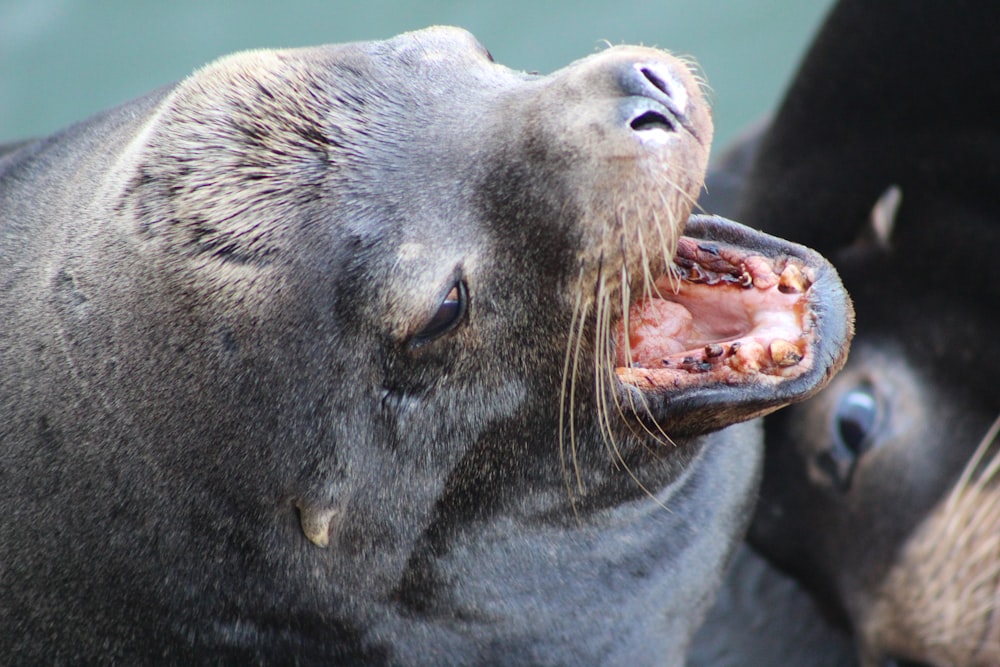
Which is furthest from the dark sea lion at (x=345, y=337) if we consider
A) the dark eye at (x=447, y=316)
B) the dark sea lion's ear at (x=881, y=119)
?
the dark sea lion's ear at (x=881, y=119)

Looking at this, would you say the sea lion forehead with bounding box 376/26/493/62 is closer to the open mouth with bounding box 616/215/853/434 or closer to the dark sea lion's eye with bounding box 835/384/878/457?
the open mouth with bounding box 616/215/853/434

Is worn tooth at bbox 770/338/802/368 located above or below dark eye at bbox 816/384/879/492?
above

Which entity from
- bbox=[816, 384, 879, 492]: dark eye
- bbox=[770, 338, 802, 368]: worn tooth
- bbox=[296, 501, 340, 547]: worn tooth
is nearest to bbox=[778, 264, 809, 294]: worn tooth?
bbox=[770, 338, 802, 368]: worn tooth

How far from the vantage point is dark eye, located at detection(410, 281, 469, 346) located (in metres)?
2.57

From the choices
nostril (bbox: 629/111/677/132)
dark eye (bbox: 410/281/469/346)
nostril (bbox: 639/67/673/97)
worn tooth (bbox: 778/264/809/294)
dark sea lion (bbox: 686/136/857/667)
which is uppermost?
nostril (bbox: 639/67/673/97)

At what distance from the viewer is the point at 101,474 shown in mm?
2529

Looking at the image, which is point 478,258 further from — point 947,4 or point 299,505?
point 947,4

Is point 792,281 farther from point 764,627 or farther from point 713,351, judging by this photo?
point 764,627

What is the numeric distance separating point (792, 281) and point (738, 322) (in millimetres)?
162

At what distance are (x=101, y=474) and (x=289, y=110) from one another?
2.90 ft

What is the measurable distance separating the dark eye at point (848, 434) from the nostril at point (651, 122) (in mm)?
2215

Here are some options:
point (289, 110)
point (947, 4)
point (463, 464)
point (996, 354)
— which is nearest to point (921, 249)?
point (996, 354)

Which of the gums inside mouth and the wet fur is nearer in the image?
the wet fur

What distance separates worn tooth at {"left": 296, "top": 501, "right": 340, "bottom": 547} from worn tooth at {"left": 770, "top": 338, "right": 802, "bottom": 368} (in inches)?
41.4
